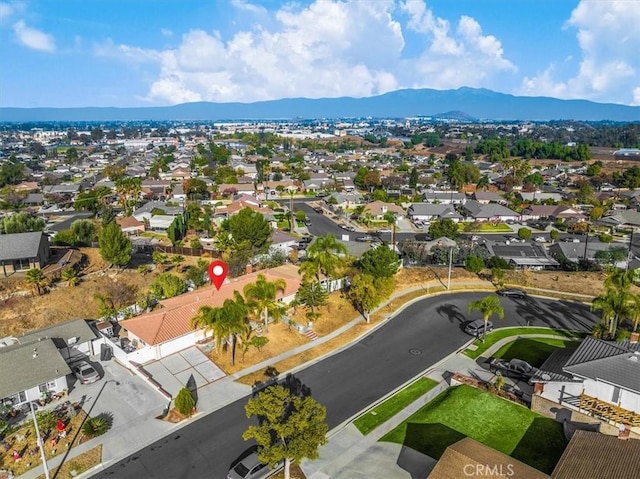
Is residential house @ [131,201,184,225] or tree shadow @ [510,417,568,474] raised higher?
residential house @ [131,201,184,225]

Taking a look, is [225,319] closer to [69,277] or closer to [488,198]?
[69,277]

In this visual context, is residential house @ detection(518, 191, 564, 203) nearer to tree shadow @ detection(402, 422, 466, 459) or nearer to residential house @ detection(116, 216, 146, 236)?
residential house @ detection(116, 216, 146, 236)

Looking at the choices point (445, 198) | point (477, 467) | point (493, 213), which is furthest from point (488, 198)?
point (477, 467)

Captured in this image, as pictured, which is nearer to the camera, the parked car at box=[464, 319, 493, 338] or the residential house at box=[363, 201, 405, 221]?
the parked car at box=[464, 319, 493, 338]

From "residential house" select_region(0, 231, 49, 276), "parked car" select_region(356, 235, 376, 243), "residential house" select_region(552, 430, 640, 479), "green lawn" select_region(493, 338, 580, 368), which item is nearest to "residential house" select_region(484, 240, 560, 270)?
"parked car" select_region(356, 235, 376, 243)

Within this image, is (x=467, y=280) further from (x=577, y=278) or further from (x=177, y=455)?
(x=177, y=455)

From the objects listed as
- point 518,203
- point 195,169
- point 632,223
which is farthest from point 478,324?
point 195,169

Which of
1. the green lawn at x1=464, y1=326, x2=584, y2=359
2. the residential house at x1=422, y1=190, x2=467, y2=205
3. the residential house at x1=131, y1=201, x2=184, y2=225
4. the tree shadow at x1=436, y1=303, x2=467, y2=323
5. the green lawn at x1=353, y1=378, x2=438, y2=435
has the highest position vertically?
the residential house at x1=422, y1=190, x2=467, y2=205
